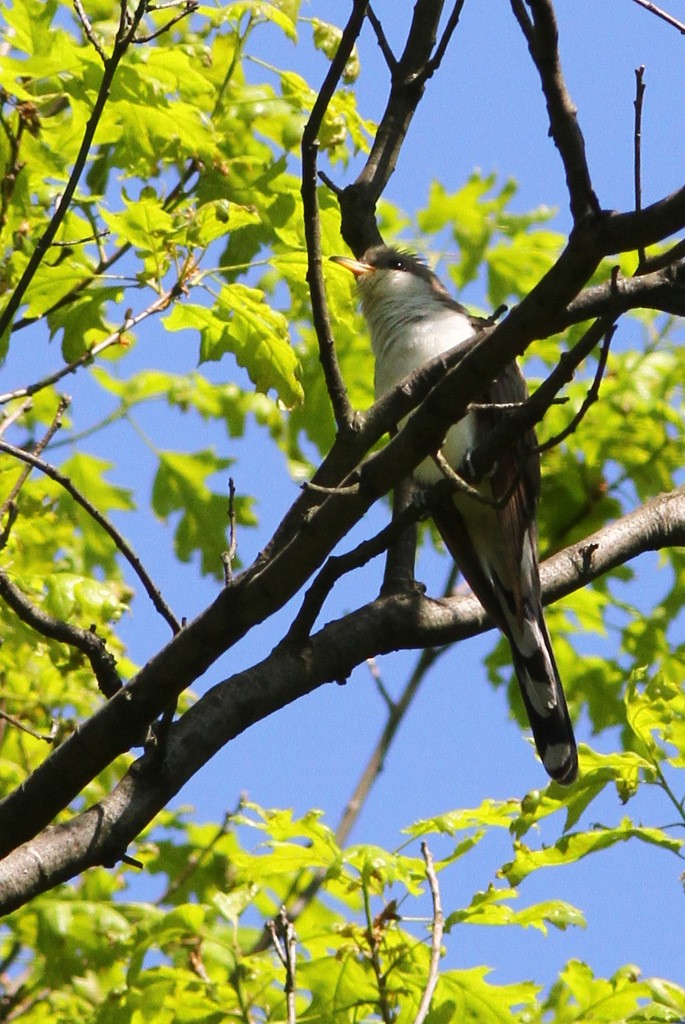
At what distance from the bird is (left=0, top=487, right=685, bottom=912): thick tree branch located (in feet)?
0.80

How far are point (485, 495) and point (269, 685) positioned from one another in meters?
1.19

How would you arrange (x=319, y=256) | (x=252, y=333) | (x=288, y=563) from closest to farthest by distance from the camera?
(x=288, y=563) < (x=319, y=256) < (x=252, y=333)

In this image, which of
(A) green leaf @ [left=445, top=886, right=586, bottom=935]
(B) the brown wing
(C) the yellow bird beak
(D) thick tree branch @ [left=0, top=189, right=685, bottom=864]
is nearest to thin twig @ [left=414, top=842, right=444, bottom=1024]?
(A) green leaf @ [left=445, top=886, right=586, bottom=935]

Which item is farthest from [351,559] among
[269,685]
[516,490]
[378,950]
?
[516,490]

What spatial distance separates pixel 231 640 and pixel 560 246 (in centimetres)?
428

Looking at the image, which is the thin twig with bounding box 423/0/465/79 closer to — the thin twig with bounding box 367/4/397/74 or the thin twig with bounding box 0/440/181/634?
the thin twig with bounding box 367/4/397/74

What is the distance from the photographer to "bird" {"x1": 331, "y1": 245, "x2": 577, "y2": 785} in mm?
3830

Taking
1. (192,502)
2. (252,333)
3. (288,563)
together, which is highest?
(192,502)

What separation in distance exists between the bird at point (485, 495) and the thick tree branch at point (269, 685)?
0.24 meters

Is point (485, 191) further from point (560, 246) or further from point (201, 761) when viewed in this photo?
point (201, 761)

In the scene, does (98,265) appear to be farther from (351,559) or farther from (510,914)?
(510,914)

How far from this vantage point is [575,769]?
11.5 ft

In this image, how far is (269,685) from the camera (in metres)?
2.84

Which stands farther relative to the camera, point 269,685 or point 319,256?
point 269,685
